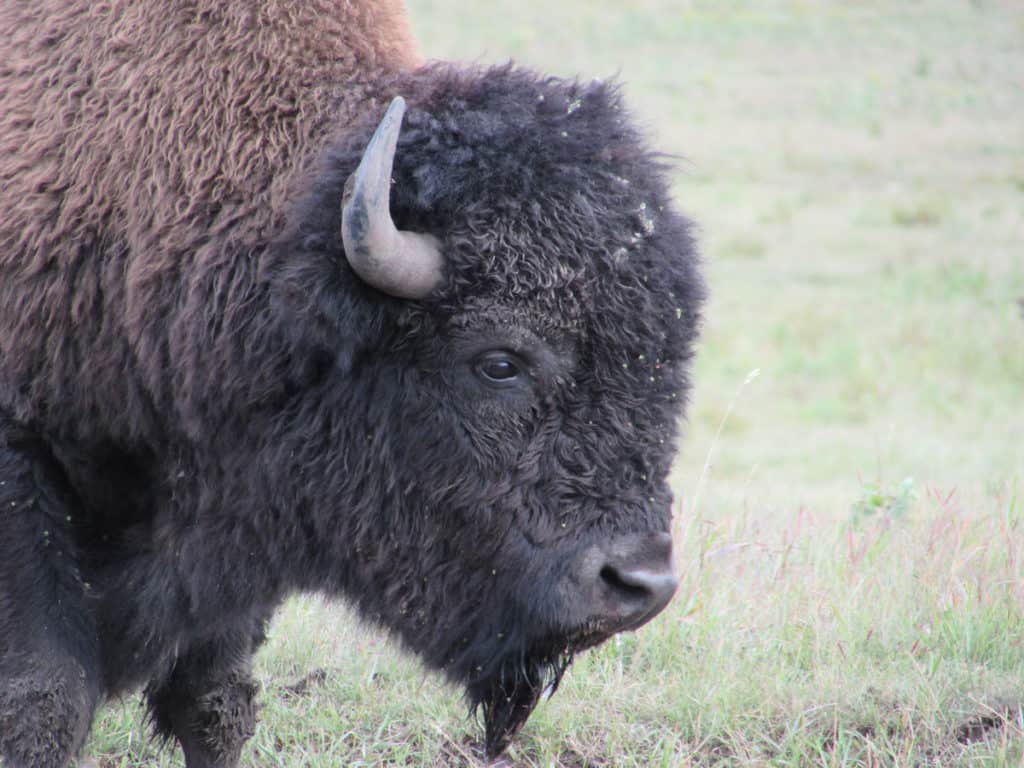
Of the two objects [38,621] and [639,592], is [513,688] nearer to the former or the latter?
[639,592]

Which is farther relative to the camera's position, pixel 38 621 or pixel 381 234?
pixel 38 621

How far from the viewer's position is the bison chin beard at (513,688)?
3.04 m

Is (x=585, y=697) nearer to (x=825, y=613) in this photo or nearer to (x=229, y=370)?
(x=825, y=613)

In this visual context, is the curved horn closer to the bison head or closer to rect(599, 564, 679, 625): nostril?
the bison head

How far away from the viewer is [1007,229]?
62.9 feet

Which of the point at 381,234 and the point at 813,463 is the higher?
the point at 381,234

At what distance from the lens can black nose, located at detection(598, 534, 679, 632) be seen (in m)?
2.76

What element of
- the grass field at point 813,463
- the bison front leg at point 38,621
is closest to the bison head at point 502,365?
the grass field at point 813,463

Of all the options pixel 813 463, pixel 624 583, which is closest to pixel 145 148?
pixel 624 583

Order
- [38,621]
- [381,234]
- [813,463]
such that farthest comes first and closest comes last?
[813,463] → [38,621] → [381,234]

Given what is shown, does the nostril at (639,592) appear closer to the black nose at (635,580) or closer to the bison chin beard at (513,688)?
the black nose at (635,580)

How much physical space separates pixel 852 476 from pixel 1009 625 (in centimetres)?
620

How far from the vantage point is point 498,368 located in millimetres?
2898

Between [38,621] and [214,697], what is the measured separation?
746 millimetres
